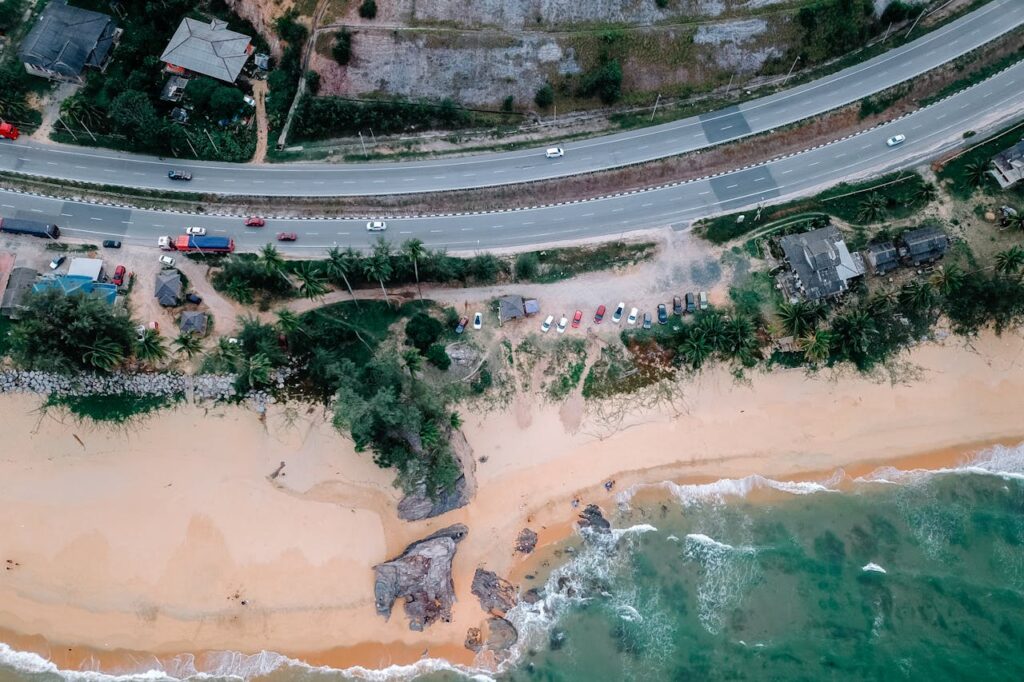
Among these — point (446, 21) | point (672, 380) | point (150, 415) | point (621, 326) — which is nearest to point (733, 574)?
point (672, 380)

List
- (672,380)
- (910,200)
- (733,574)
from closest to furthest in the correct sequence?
(733,574), (672,380), (910,200)

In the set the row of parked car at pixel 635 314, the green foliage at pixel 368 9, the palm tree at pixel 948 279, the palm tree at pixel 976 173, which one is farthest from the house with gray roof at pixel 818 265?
the green foliage at pixel 368 9

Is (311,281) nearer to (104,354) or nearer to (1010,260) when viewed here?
(104,354)

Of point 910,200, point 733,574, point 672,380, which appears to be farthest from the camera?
point 910,200

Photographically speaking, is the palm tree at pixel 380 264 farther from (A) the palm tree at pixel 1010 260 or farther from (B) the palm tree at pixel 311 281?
(A) the palm tree at pixel 1010 260

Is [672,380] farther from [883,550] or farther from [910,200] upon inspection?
[910,200]

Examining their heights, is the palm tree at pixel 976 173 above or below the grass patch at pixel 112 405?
above
